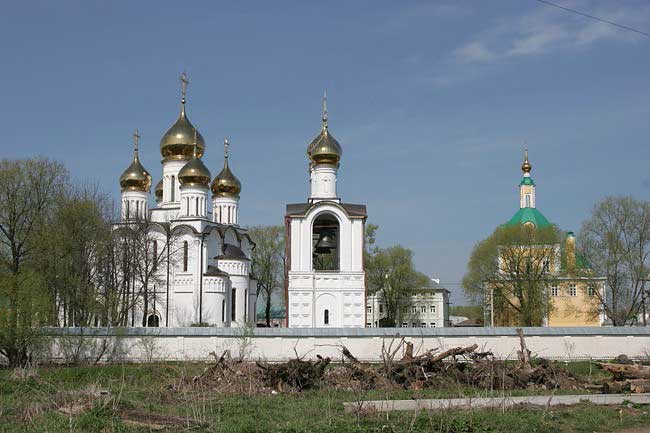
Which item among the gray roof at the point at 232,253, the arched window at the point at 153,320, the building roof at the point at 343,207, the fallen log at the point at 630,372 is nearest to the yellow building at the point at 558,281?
the building roof at the point at 343,207

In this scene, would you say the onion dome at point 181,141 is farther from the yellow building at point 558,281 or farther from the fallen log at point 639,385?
the fallen log at point 639,385

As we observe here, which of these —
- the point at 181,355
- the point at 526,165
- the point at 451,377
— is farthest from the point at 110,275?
the point at 526,165

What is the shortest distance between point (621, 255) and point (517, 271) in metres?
6.77

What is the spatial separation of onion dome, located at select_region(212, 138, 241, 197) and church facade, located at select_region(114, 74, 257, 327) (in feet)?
3.22

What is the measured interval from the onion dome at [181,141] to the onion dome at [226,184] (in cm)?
229

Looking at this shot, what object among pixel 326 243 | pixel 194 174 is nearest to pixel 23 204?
pixel 194 174

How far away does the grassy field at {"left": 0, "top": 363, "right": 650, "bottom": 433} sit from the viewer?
373 inches

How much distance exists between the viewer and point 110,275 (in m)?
33.9

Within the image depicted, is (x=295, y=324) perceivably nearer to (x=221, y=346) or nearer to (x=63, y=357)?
(x=221, y=346)

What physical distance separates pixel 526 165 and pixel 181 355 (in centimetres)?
4611

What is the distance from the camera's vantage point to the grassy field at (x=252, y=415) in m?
9.48

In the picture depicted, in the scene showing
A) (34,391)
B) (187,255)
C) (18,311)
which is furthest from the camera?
(187,255)

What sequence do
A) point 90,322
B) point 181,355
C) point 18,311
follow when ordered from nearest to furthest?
point 18,311 < point 181,355 < point 90,322

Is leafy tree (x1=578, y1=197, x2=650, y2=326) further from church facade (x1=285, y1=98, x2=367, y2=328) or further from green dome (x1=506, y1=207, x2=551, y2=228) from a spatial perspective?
green dome (x1=506, y1=207, x2=551, y2=228)
